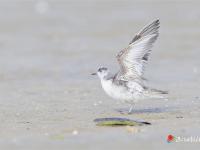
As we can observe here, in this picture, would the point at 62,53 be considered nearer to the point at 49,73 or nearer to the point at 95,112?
the point at 49,73

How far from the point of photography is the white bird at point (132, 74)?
416 inches

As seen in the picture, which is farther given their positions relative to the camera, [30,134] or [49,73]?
[49,73]

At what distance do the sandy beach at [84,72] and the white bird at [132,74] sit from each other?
30 cm

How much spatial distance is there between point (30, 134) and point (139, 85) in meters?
2.40

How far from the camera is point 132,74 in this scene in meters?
10.8

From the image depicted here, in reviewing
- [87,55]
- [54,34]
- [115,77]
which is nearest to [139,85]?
[115,77]

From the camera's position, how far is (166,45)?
17.0m

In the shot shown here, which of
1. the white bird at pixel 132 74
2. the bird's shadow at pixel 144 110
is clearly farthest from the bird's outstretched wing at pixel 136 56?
the bird's shadow at pixel 144 110

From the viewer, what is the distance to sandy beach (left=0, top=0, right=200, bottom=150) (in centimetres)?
862

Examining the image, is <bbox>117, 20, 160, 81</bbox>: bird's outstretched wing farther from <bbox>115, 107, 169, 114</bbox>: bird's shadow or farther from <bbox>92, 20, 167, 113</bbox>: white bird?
<bbox>115, 107, 169, 114</bbox>: bird's shadow

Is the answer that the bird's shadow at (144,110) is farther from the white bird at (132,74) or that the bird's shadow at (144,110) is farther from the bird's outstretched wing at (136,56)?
the bird's outstretched wing at (136,56)

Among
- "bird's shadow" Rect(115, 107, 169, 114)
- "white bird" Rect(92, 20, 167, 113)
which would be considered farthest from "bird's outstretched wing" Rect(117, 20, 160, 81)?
"bird's shadow" Rect(115, 107, 169, 114)

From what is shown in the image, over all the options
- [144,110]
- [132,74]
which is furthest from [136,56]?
[144,110]

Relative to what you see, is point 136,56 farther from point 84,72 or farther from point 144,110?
point 84,72
